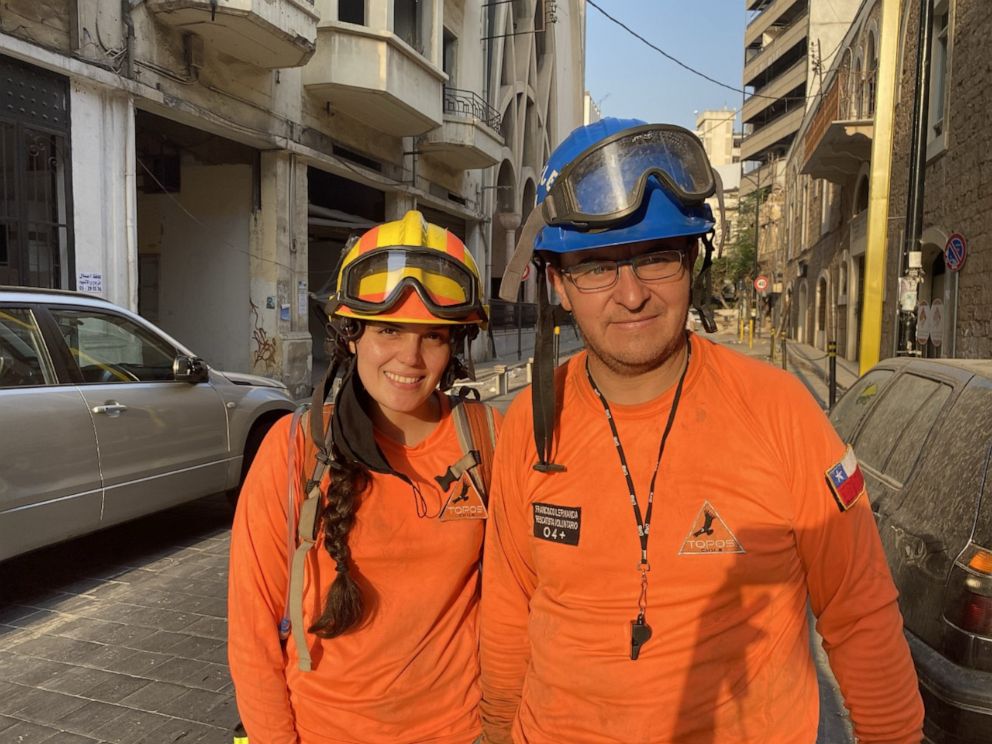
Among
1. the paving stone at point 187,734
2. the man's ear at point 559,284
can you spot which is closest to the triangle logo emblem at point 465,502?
the man's ear at point 559,284

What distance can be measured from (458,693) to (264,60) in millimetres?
11669

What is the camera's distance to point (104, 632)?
13.6 ft

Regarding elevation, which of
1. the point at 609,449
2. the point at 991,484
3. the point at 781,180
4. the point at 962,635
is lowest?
the point at 962,635

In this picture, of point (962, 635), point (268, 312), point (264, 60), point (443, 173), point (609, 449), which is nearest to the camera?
point (609, 449)

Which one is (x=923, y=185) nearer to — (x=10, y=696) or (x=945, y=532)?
(x=945, y=532)

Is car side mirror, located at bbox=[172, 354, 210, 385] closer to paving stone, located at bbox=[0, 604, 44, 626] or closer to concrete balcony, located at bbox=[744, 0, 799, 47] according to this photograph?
paving stone, located at bbox=[0, 604, 44, 626]

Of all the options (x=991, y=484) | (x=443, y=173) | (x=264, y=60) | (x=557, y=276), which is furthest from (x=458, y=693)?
(x=443, y=173)

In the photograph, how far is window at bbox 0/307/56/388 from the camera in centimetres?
441

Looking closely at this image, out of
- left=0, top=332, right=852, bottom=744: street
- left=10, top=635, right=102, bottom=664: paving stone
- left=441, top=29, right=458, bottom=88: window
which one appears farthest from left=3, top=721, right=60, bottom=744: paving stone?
left=441, top=29, right=458, bottom=88: window

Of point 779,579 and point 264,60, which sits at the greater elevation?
point 264,60

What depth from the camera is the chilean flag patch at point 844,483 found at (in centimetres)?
143

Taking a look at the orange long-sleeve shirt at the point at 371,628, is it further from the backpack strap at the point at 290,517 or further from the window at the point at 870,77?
the window at the point at 870,77

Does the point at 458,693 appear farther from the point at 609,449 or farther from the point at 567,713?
the point at 609,449

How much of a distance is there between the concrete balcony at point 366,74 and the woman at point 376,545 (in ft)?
41.2
